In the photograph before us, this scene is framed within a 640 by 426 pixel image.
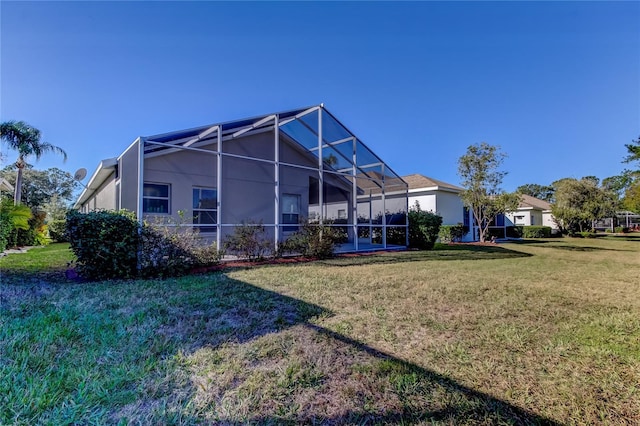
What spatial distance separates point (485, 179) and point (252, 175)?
14.1 m

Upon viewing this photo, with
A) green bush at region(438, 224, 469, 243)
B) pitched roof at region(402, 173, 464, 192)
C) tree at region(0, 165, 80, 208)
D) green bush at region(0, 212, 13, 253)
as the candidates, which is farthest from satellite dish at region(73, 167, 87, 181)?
tree at region(0, 165, 80, 208)

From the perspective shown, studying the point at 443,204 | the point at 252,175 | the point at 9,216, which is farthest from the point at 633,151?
the point at 9,216

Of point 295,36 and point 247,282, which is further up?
point 295,36

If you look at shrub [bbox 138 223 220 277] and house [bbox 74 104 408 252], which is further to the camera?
house [bbox 74 104 408 252]

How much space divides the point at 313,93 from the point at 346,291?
11.7 m

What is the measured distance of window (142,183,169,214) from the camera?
10.1 meters

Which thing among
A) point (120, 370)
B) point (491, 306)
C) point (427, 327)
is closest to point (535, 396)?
point (427, 327)

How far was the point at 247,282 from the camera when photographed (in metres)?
6.18

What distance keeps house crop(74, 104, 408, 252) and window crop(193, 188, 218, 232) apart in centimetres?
4

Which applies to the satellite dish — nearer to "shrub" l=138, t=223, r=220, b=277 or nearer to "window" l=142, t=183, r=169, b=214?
"window" l=142, t=183, r=169, b=214

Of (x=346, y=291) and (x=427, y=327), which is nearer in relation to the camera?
(x=427, y=327)

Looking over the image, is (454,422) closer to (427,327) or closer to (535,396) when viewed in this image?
(535,396)

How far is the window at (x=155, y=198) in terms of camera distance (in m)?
10.1

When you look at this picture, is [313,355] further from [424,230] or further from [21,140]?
[21,140]
